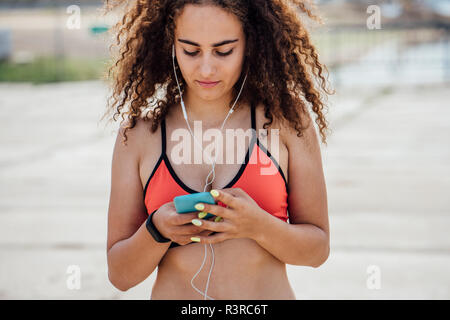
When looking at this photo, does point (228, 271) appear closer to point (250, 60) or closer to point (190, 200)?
point (190, 200)

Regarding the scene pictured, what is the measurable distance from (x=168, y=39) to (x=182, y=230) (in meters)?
0.67

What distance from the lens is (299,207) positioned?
2.01 m

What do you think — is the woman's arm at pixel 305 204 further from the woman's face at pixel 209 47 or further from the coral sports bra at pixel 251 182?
the woman's face at pixel 209 47

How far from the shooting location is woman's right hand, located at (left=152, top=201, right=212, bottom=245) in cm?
175

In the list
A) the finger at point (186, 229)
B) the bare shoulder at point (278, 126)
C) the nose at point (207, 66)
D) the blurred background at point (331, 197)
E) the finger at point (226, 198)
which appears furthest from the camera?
the blurred background at point (331, 197)

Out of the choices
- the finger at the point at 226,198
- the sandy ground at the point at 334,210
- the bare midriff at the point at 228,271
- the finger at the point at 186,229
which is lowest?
the sandy ground at the point at 334,210

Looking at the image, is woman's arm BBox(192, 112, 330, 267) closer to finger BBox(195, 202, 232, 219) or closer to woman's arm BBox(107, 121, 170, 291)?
finger BBox(195, 202, 232, 219)

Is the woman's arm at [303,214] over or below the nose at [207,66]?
below

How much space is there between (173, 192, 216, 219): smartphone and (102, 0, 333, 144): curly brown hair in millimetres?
384

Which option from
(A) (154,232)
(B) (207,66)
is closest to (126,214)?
(A) (154,232)

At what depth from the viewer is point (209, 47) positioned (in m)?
1.88

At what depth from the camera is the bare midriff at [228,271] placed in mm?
1953

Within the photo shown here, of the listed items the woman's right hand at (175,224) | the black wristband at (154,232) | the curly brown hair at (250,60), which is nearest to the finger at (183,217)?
the woman's right hand at (175,224)

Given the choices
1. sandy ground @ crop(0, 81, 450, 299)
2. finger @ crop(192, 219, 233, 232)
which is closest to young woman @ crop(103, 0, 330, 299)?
finger @ crop(192, 219, 233, 232)
